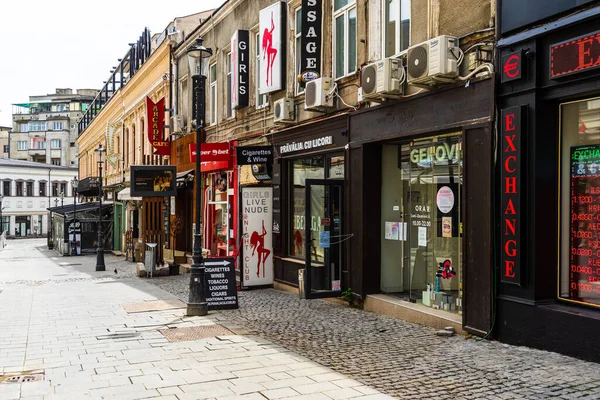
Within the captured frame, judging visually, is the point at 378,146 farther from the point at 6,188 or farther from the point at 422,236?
the point at 6,188

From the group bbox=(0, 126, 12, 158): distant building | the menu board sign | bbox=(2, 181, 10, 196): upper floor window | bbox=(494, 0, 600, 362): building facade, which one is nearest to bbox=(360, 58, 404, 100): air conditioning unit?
bbox=(494, 0, 600, 362): building facade

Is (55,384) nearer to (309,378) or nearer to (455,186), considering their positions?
(309,378)

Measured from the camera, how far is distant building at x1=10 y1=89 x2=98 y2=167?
316 ft

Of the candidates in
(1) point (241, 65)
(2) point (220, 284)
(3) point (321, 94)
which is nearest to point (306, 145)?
(3) point (321, 94)

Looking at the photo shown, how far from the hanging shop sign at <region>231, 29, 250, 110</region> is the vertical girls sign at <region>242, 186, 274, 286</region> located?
3289 mm

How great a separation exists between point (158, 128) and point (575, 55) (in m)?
20.5

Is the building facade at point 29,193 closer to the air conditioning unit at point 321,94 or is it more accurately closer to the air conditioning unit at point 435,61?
the air conditioning unit at point 321,94

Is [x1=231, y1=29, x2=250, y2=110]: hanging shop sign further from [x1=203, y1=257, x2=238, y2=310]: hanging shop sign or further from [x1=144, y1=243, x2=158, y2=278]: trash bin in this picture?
[x1=203, y1=257, x2=238, y2=310]: hanging shop sign

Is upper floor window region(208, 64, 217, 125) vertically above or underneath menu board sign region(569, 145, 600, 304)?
above

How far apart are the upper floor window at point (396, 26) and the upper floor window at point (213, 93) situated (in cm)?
1023

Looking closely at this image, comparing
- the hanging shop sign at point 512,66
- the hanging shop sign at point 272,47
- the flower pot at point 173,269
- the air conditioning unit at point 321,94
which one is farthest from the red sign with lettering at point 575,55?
the flower pot at point 173,269

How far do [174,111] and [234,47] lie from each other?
8.02 m

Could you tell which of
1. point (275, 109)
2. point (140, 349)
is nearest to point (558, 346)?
point (140, 349)

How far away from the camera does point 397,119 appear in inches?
400
